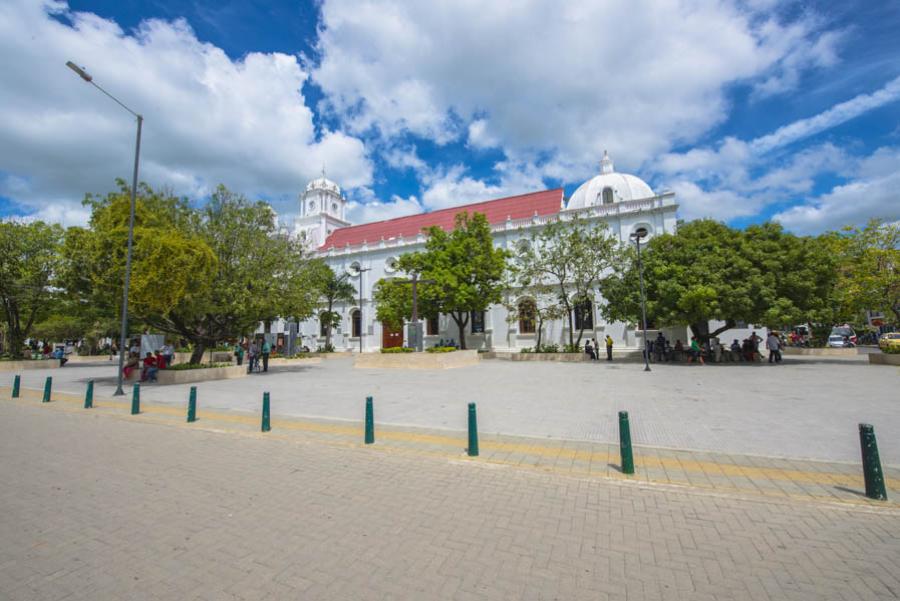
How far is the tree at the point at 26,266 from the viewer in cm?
2367

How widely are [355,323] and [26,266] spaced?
2605 cm

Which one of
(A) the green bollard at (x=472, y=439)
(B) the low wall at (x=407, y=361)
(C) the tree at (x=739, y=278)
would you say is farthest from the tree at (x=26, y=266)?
(C) the tree at (x=739, y=278)

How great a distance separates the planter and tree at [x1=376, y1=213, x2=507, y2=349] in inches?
533

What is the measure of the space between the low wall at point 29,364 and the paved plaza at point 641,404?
11889mm

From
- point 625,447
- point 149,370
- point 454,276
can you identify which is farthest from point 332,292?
point 625,447

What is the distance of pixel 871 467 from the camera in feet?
14.4

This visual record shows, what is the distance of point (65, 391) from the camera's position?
1405cm

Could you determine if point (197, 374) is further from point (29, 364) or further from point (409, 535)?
point (29, 364)

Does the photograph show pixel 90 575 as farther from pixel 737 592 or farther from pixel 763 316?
pixel 763 316

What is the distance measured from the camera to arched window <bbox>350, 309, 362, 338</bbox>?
147 ft

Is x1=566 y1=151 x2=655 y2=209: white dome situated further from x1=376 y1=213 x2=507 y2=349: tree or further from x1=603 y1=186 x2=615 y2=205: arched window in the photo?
x1=376 y1=213 x2=507 y2=349: tree

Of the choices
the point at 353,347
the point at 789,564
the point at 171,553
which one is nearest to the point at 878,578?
the point at 789,564

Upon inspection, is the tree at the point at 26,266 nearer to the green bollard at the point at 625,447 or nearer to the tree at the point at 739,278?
the green bollard at the point at 625,447

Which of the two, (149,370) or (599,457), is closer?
(599,457)
